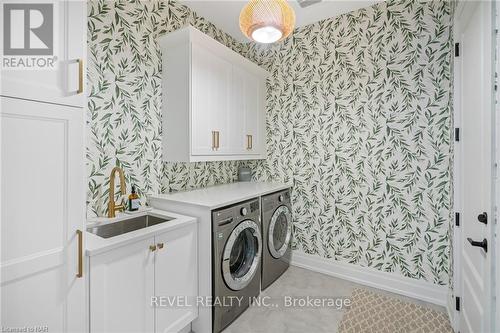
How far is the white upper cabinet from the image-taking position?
222 centimetres

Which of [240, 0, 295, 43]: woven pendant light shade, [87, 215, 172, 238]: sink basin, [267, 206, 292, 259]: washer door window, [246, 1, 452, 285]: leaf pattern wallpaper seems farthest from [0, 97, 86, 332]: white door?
[246, 1, 452, 285]: leaf pattern wallpaper

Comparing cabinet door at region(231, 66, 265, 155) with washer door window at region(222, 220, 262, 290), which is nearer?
washer door window at region(222, 220, 262, 290)

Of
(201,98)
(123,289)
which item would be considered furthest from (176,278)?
(201,98)

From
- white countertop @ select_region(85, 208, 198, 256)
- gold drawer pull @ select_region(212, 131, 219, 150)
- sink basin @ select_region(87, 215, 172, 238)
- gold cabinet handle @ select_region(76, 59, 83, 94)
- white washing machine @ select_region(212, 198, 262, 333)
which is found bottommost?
white washing machine @ select_region(212, 198, 262, 333)

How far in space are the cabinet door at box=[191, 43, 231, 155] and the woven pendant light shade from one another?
826 millimetres

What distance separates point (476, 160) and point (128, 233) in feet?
6.83

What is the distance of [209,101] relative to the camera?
2.43 meters

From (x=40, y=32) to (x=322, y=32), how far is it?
105 inches

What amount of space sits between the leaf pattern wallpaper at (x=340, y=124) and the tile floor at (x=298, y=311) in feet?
1.10

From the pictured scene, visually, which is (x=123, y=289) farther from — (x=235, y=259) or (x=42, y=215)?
(x=235, y=259)

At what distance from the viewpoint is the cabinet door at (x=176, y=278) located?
5.38 ft

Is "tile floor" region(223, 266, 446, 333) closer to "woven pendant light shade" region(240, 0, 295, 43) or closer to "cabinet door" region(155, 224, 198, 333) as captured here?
"cabinet door" region(155, 224, 198, 333)

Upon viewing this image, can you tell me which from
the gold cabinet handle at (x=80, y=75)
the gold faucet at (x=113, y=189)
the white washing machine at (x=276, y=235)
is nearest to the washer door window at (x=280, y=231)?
the white washing machine at (x=276, y=235)

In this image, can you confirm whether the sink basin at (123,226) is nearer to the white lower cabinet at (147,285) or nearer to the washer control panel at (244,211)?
the white lower cabinet at (147,285)
